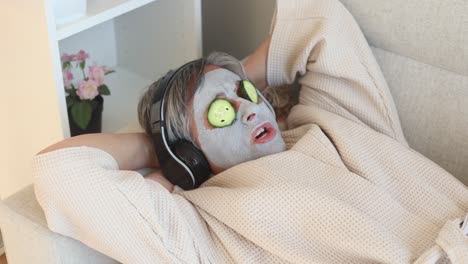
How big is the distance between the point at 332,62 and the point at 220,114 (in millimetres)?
259

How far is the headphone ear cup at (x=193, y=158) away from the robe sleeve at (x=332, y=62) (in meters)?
0.27

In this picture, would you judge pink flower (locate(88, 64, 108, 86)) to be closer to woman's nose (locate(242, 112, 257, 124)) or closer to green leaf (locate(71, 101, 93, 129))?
green leaf (locate(71, 101, 93, 129))

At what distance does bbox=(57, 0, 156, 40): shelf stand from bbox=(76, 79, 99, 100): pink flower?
196mm

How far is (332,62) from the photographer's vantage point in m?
1.14

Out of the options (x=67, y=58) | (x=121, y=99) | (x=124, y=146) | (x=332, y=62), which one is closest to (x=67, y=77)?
(x=67, y=58)

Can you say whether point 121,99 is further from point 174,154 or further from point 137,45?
point 174,154

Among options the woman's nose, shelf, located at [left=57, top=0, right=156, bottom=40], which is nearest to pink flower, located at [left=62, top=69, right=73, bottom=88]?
shelf, located at [left=57, top=0, right=156, bottom=40]

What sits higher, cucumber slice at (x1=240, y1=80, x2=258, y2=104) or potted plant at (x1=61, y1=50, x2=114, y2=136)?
cucumber slice at (x1=240, y1=80, x2=258, y2=104)

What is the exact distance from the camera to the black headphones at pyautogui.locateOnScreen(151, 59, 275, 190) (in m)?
1.01

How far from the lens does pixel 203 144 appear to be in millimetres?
1026

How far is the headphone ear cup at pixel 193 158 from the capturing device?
1009mm

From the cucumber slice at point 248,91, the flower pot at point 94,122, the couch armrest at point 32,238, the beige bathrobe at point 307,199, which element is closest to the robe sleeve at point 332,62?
the beige bathrobe at point 307,199

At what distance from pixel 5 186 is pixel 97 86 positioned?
0.29 m

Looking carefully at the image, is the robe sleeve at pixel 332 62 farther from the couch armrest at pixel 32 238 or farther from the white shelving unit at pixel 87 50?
the couch armrest at pixel 32 238
